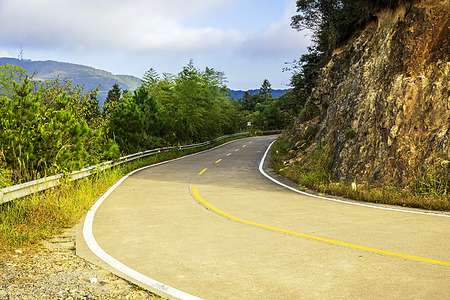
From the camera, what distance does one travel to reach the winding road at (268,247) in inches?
177

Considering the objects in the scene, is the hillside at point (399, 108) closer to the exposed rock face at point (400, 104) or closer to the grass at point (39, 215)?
the exposed rock face at point (400, 104)

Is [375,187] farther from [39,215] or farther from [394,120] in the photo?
[39,215]

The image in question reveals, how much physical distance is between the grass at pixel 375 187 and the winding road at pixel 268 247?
36.1 inches

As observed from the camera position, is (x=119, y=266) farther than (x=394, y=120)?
No

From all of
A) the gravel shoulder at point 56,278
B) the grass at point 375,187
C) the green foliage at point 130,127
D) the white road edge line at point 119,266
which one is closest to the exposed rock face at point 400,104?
the grass at point 375,187

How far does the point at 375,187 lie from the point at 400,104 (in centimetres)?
305

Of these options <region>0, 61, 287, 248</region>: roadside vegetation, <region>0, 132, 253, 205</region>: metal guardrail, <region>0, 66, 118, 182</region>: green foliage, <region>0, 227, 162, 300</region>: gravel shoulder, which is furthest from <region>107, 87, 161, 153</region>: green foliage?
<region>0, 227, 162, 300</region>: gravel shoulder

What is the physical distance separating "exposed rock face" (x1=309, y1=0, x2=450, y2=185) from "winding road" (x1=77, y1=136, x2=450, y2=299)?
2.64 metres

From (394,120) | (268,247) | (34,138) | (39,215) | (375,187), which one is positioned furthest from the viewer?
(394,120)

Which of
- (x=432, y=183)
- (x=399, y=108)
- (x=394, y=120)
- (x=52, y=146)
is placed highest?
(x=399, y=108)

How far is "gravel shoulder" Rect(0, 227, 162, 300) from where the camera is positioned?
4.39 meters

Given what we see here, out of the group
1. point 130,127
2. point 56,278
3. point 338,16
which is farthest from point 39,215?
point 338,16

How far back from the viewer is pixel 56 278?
4.92 meters

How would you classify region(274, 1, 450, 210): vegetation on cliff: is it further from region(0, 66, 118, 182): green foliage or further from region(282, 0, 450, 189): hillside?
region(0, 66, 118, 182): green foliage
